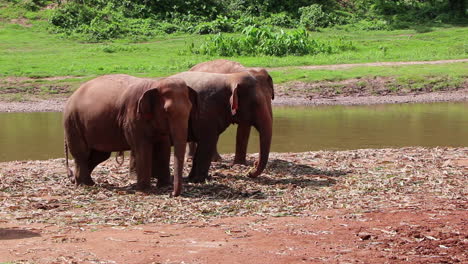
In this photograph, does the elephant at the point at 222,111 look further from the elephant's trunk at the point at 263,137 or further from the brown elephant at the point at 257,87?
the brown elephant at the point at 257,87

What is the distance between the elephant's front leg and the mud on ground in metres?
0.21

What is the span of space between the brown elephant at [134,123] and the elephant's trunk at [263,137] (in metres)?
1.25

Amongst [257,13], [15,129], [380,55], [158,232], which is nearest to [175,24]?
[257,13]

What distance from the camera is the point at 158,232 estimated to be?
8.91 meters

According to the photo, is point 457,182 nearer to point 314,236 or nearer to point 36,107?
point 314,236

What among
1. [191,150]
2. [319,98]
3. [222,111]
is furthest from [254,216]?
[319,98]

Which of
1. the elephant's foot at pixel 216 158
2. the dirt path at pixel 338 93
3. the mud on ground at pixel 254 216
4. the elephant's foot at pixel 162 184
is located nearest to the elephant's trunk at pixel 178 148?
the mud on ground at pixel 254 216

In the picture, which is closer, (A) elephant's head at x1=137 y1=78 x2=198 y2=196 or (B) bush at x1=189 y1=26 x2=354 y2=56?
(A) elephant's head at x1=137 y1=78 x2=198 y2=196

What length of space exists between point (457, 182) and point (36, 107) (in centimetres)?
1733

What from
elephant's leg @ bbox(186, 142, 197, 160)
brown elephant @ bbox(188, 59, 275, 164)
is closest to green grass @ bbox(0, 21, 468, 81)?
elephant's leg @ bbox(186, 142, 197, 160)

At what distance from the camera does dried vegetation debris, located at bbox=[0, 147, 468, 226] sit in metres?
9.97

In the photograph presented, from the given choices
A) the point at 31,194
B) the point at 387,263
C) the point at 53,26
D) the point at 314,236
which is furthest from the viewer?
the point at 53,26

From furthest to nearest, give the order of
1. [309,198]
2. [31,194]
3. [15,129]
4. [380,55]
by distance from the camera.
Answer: [380,55]
[15,129]
[31,194]
[309,198]

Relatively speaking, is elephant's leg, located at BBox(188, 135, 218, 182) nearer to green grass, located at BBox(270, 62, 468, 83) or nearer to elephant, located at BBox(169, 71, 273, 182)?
elephant, located at BBox(169, 71, 273, 182)
